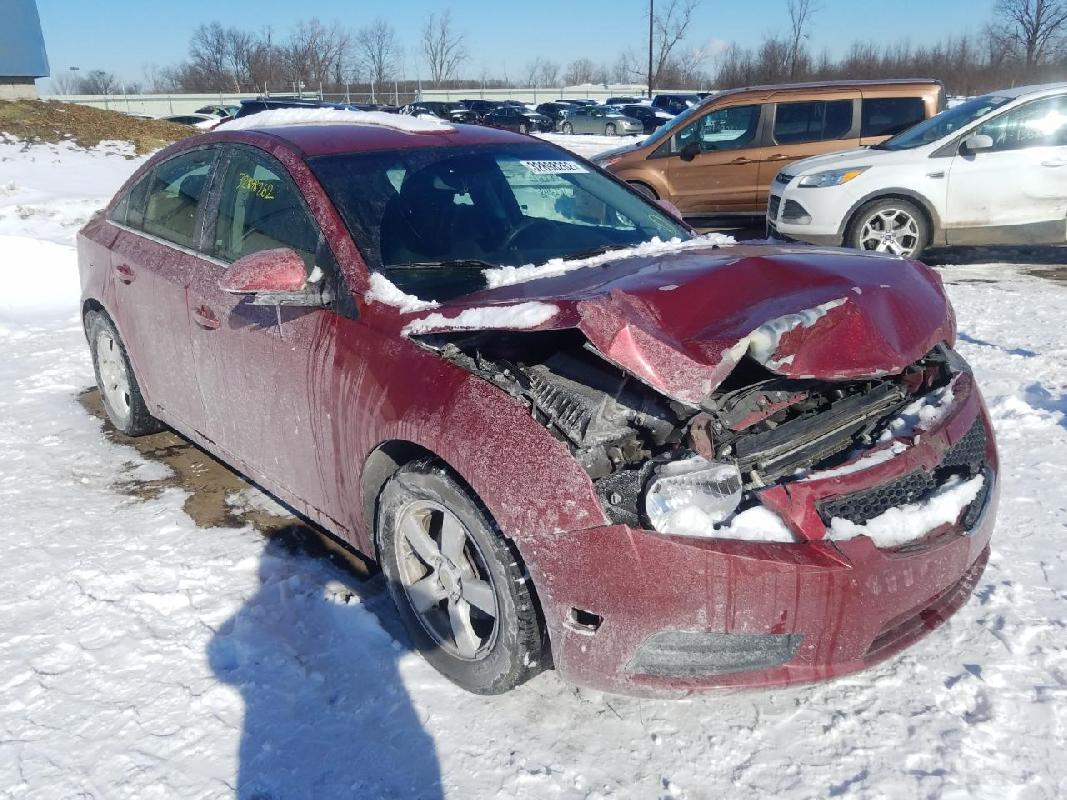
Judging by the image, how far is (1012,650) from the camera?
8.74ft

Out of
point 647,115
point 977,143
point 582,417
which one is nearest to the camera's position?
point 582,417

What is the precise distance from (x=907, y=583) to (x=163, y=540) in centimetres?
294

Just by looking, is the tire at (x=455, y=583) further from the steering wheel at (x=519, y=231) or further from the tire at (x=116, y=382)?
the tire at (x=116, y=382)

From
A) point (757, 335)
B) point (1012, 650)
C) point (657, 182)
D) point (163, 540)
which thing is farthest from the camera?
point (657, 182)

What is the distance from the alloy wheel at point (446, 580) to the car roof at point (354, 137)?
154 cm

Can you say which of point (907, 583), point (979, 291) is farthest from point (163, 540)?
point (979, 291)

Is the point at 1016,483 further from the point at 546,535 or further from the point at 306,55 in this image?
the point at 306,55

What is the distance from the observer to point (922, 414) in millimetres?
2615

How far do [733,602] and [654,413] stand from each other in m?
0.60

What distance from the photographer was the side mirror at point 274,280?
2.78 m

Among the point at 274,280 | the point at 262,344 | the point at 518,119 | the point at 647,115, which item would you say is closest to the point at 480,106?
the point at 518,119

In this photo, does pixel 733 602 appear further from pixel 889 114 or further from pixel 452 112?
pixel 452 112

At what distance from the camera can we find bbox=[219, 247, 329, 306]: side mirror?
109 inches

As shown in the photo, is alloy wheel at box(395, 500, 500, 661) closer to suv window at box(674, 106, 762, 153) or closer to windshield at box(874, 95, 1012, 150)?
windshield at box(874, 95, 1012, 150)
